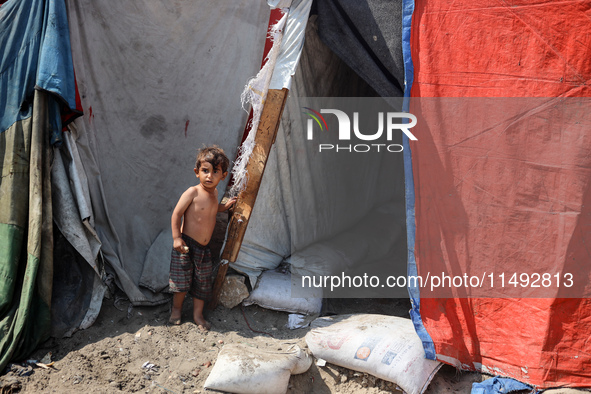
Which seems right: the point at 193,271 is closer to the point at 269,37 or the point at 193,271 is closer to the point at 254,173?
the point at 254,173

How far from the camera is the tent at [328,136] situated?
272 cm

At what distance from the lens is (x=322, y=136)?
3973 millimetres

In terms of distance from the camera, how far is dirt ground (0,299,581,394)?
8.90 feet

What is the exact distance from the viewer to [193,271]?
10.9 feet

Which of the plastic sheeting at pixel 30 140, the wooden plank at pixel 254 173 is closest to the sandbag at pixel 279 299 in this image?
the wooden plank at pixel 254 173

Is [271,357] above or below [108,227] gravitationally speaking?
below

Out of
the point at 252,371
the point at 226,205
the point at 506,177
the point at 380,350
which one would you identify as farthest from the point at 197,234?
the point at 506,177

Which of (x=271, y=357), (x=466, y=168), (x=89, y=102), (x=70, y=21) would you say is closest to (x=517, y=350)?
(x=466, y=168)

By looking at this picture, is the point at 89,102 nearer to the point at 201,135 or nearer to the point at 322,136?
the point at 201,135

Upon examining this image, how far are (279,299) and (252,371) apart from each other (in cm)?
86

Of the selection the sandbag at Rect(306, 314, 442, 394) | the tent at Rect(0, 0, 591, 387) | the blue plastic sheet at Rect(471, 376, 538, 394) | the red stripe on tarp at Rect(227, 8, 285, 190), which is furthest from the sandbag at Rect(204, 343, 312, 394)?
Answer: the red stripe on tarp at Rect(227, 8, 285, 190)

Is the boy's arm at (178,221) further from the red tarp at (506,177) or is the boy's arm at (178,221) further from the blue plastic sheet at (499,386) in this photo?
the blue plastic sheet at (499,386)

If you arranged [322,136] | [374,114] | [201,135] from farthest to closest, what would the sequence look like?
[374,114]
[322,136]
[201,135]

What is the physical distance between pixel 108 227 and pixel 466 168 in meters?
2.44
